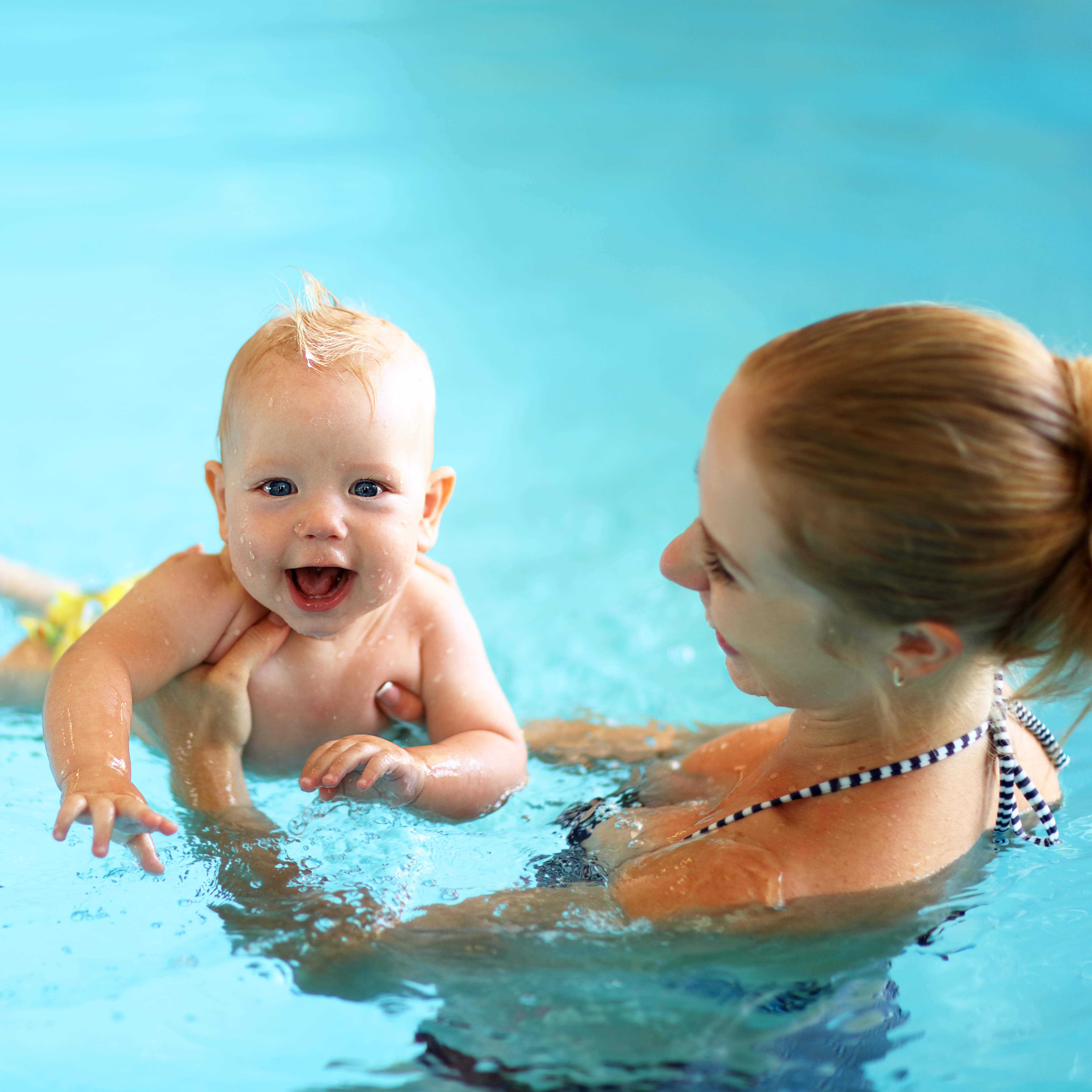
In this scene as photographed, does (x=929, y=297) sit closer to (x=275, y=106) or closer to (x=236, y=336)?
(x=236, y=336)


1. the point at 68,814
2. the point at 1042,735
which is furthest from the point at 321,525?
the point at 1042,735

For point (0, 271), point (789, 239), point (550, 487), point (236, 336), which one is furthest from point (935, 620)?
point (0, 271)

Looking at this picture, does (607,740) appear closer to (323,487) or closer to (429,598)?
(429,598)

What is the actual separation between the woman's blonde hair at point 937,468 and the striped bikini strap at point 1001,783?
0.67 ft

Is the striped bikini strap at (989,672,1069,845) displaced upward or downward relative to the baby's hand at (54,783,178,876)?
downward

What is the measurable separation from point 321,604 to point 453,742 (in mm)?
259

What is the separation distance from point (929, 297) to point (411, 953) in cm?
324

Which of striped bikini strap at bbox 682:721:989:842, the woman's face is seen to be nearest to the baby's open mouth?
the woman's face

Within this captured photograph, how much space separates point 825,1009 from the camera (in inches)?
50.0

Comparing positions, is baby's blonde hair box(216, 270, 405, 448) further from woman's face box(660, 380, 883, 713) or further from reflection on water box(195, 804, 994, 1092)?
reflection on water box(195, 804, 994, 1092)

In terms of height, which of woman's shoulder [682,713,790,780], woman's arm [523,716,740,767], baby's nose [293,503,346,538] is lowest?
woman's shoulder [682,713,790,780]

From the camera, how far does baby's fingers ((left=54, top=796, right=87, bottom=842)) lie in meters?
1.17

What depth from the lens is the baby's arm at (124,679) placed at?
1.22 m

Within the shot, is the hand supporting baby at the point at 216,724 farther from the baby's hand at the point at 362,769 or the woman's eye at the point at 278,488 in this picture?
the woman's eye at the point at 278,488
